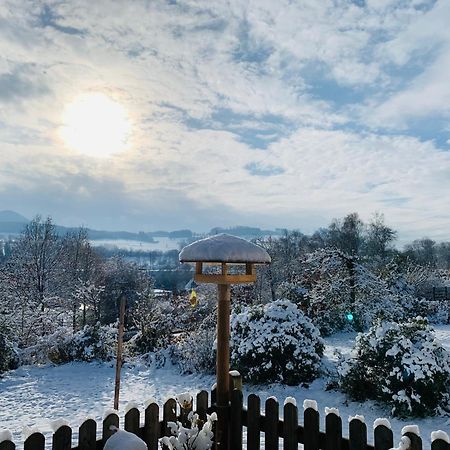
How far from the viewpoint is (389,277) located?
1438 centimetres

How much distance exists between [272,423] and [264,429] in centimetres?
12

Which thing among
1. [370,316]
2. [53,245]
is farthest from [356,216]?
[53,245]

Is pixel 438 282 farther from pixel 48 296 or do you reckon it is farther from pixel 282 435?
pixel 282 435

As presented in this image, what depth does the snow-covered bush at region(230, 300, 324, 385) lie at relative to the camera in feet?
21.3

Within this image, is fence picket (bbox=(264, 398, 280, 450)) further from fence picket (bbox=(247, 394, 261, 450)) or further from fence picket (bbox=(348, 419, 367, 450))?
fence picket (bbox=(348, 419, 367, 450))

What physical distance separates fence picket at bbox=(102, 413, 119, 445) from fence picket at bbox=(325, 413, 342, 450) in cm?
149

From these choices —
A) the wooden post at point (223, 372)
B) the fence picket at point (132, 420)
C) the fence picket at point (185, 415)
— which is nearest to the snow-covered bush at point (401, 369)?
the wooden post at point (223, 372)

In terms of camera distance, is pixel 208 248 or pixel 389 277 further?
pixel 389 277

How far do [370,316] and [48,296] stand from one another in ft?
48.4

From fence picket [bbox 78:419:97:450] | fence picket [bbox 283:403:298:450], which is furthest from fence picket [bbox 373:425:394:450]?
fence picket [bbox 78:419:97:450]

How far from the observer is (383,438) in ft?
8.38

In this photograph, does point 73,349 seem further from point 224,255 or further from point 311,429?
point 311,429

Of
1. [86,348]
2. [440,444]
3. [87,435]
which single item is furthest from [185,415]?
[86,348]

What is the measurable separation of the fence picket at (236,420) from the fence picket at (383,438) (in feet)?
3.95
